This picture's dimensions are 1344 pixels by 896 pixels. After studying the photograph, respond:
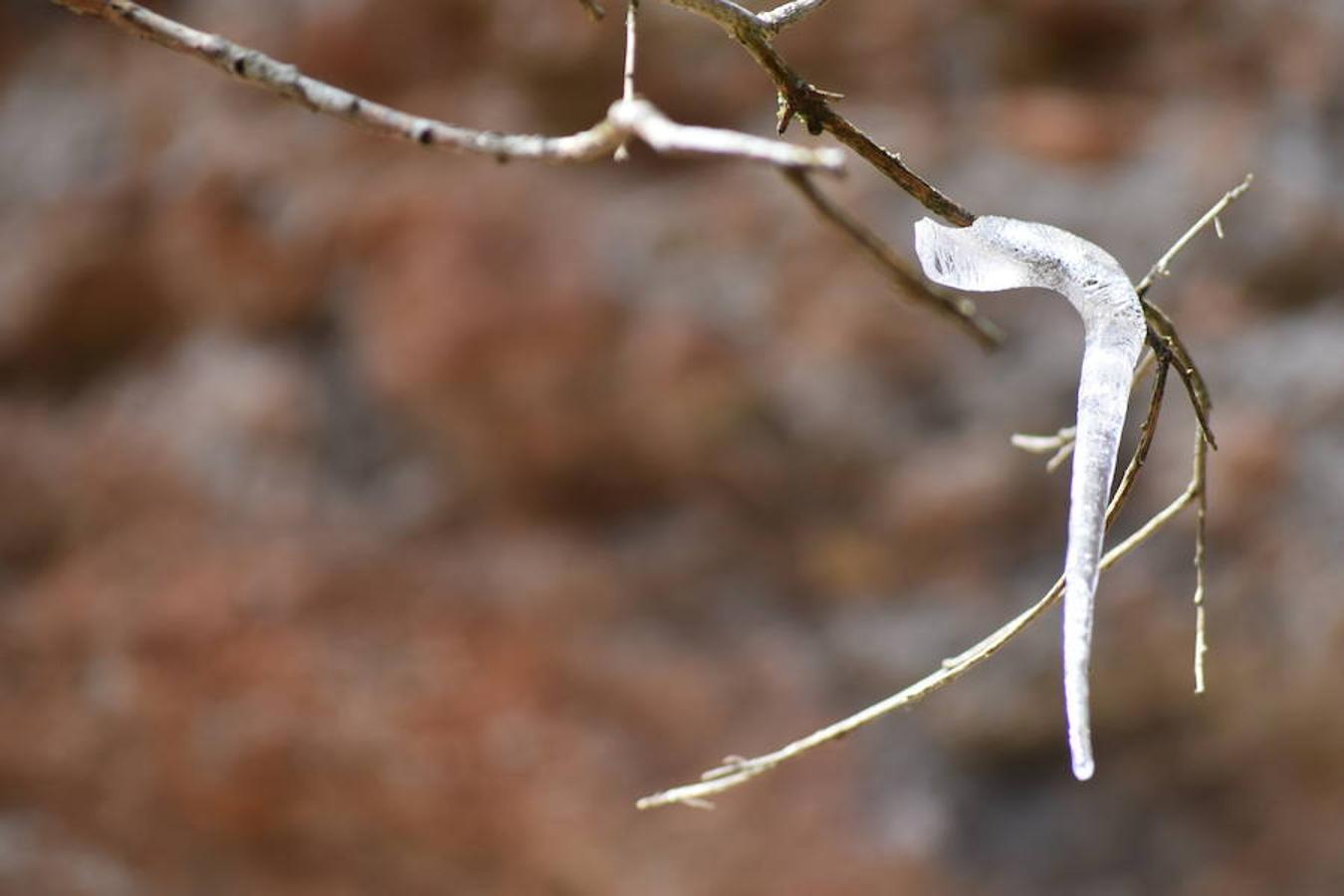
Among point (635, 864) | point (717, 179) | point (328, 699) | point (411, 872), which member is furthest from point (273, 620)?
point (717, 179)

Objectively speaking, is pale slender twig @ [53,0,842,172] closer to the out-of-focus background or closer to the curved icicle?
the curved icicle

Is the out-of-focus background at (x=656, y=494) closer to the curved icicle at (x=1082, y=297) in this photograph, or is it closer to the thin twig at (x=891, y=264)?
the thin twig at (x=891, y=264)

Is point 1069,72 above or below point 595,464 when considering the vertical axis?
above

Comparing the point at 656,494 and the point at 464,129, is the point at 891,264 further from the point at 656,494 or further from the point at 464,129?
the point at 656,494

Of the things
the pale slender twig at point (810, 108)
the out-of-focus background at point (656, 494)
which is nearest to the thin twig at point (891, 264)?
the pale slender twig at point (810, 108)

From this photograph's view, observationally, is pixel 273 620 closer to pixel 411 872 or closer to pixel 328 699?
pixel 328 699

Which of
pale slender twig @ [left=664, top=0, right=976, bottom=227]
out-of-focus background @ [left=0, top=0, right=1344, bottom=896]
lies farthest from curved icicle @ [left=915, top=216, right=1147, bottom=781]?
out-of-focus background @ [left=0, top=0, right=1344, bottom=896]
